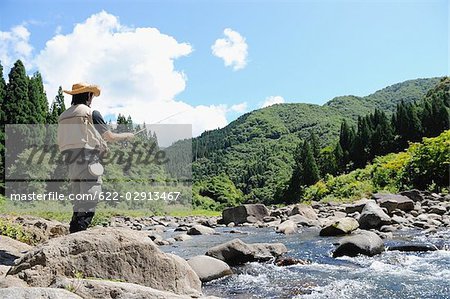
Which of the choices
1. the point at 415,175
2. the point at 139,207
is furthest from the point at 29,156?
the point at 415,175

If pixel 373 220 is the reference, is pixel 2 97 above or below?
above

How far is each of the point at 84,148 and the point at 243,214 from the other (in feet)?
71.9

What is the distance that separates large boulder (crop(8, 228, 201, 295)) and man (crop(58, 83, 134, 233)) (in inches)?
21.4

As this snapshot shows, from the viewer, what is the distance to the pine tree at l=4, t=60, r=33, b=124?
46.1m

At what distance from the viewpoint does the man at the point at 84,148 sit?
17.9ft

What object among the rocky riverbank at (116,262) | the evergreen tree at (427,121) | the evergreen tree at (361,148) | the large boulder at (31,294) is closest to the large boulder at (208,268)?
the rocky riverbank at (116,262)

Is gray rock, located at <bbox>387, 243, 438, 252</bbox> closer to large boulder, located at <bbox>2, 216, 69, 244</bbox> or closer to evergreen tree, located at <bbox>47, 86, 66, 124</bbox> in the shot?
large boulder, located at <bbox>2, 216, 69, 244</bbox>

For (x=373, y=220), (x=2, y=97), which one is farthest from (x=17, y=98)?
(x=373, y=220)

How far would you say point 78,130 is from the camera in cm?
545

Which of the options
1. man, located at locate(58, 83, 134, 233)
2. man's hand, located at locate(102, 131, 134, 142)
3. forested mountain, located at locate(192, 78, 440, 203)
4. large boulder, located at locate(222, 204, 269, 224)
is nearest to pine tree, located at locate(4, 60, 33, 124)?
large boulder, located at locate(222, 204, 269, 224)

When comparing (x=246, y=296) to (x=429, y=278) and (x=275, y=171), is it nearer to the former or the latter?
(x=429, y=278)

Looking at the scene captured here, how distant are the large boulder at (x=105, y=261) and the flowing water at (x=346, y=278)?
1.60m

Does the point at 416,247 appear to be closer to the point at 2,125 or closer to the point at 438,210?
the point at 438,210

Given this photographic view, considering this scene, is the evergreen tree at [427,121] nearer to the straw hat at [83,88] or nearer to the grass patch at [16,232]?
the grass patch at [16,232]
